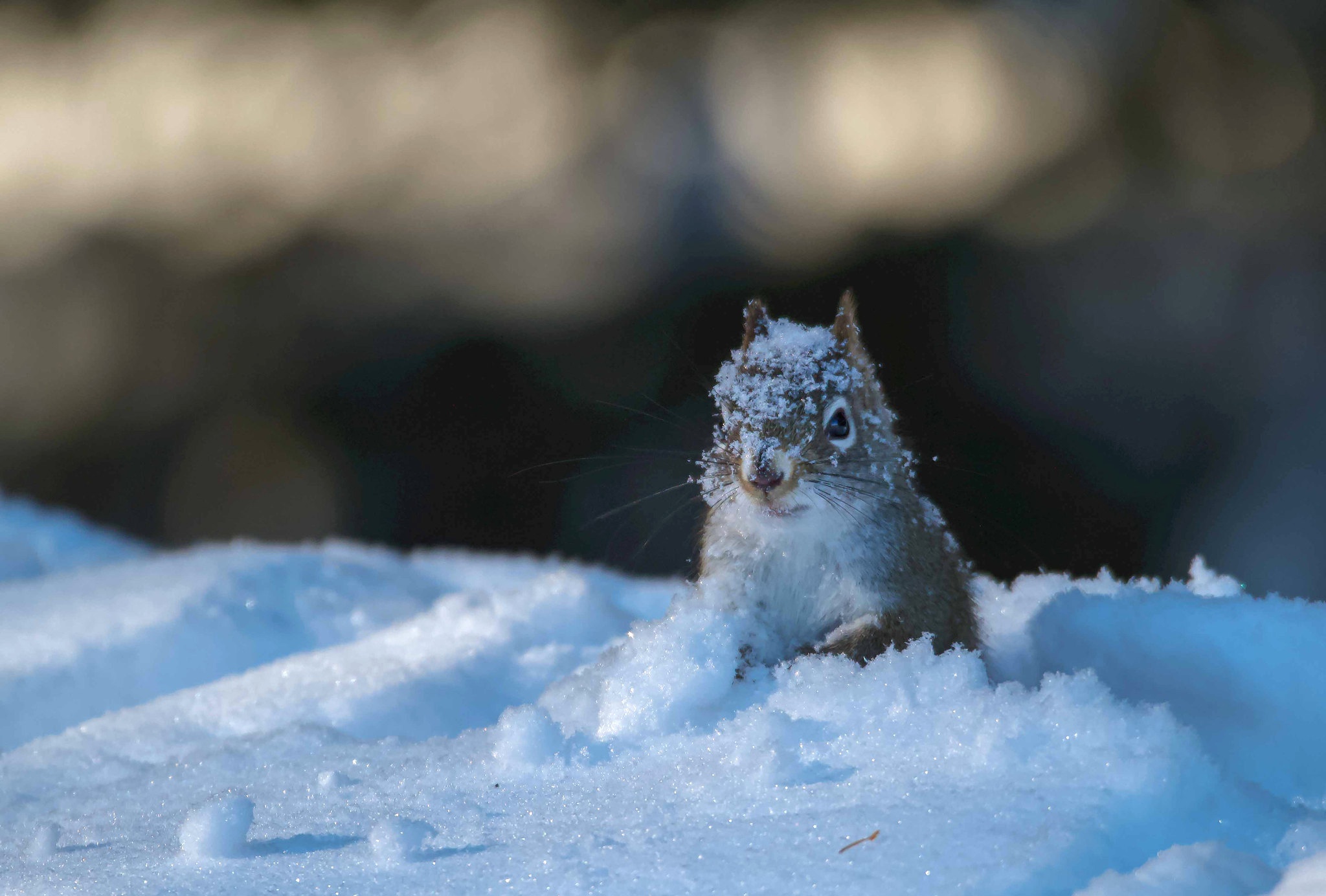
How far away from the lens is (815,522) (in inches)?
59.2

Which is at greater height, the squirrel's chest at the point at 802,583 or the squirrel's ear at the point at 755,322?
the squirrel's ear at the point at 755,322

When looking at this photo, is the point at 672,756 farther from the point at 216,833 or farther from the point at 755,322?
the point at 755,322

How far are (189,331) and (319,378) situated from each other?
1.13m

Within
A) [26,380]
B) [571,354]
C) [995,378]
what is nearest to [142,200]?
[26,380]

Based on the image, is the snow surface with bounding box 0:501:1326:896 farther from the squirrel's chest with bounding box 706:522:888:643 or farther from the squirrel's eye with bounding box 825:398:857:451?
the squirrel's eye with bounding box 825:398:857:451

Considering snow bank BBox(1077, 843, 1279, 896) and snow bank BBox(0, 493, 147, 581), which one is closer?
snow bank BBox(1077, 843, 1279, 896)

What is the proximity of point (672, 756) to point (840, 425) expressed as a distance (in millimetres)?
631

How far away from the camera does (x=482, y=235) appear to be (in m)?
6.14

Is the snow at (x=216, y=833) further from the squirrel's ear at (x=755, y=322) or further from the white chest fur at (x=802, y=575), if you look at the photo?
the squirrel's ear at (x=755, y=322)

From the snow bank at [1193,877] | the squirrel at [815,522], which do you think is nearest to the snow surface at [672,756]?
the snow bank at [1193,877]

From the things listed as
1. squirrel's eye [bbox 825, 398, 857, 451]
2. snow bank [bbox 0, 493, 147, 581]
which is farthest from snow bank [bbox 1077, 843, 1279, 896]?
snow bank [bbox 0, 493, 147, 581]

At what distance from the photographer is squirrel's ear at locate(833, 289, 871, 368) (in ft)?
5.74

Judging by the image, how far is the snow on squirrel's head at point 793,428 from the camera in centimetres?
147

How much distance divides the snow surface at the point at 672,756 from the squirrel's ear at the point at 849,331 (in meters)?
0.52
